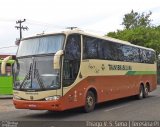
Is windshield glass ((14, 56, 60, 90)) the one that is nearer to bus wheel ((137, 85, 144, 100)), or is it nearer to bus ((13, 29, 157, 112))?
bus ((13, 29, 157, 112))

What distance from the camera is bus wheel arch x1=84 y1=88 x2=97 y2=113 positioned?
17.6 m

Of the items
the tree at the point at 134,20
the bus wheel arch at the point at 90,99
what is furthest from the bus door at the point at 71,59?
the tree at the point at 134,20

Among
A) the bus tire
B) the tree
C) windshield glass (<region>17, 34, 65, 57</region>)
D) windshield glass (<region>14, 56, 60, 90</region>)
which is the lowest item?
the bus tire

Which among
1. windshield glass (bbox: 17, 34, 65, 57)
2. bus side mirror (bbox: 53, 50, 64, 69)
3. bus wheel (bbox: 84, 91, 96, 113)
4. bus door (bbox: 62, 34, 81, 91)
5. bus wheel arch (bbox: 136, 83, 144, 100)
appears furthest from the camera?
bus wheel arch (bbox: 136, 83, 144, 100)

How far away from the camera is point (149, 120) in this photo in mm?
14750

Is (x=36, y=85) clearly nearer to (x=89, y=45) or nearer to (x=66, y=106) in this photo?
(x=66, y=106)

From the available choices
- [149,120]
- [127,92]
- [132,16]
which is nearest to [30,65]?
[149,120]

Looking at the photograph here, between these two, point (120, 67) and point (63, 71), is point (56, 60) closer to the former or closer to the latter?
point (63, 71)

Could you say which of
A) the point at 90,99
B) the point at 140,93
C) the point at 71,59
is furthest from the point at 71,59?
the point at 140,93

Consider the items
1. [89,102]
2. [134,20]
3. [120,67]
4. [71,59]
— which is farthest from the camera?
[134,20]

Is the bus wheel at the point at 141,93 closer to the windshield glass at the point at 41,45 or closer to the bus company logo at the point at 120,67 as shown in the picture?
the bus company logo at the point at 120,67

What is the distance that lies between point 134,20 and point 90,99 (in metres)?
54.5

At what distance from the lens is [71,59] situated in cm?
1644

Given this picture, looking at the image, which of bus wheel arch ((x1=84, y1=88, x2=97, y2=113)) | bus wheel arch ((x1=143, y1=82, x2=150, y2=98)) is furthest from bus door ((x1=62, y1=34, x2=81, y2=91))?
bus wheel arch ((x1=143, y1=82, x2=150, y2=98))
